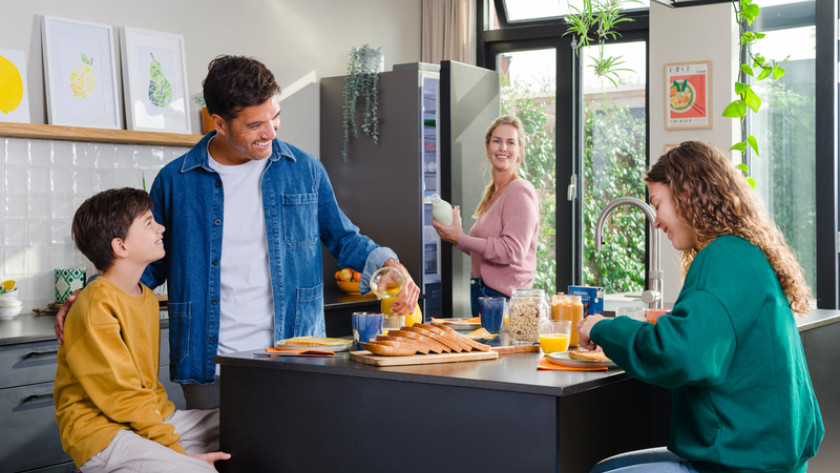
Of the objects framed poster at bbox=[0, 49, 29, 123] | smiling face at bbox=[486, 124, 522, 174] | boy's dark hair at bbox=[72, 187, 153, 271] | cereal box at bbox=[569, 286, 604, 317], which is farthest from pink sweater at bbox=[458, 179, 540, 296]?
framed poster at bbox=[0, 49, 29, 123]

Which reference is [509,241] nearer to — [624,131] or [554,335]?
[554,335]

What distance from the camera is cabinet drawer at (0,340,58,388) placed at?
319 centimetres

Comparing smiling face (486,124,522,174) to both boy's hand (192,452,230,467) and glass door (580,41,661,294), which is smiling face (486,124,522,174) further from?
boy's hand (192,452,230,467)

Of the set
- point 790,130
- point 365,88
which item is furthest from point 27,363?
point 790,130

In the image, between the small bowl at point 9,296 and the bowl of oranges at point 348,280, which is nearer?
the small bowl at point 9,296

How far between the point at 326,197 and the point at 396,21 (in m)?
3.28

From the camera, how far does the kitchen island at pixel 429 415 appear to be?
1755mm

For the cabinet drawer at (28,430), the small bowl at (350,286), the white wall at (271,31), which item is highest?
the white wall at (271,31)

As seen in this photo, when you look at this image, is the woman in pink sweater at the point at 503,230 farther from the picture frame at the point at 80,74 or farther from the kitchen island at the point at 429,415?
the picture frame at the point at 80,74

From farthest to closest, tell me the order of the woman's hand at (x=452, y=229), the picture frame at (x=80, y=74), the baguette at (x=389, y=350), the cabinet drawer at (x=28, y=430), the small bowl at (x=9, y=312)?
the picture frame at (x=80, y=74) → the small bowl at (x=9, y=312) → the woman's hand at (x=452, y=229) → the cabinet drawer at (x=28, y=430) → the baguette at (x=389, y=350)

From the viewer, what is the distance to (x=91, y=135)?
3.94 metres

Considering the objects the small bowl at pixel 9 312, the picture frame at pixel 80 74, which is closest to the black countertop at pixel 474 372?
the small bowl at pixel 9 312

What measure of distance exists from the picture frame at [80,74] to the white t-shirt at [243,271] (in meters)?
1.73

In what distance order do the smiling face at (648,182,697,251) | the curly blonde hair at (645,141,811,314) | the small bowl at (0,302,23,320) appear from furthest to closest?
the small bowl at (0,302,23,320)
the smiling face at (648,182,697,251)
the curly blonde hair at (645,141,811,314)
